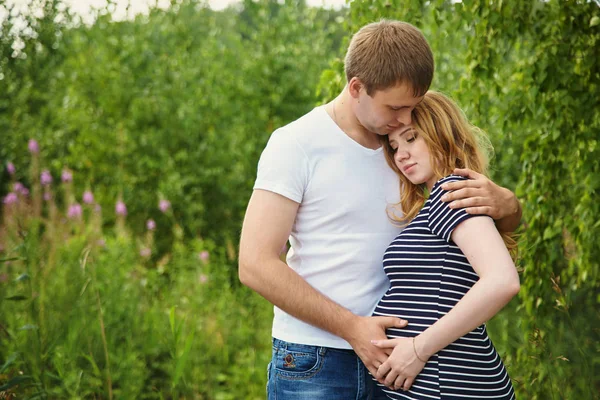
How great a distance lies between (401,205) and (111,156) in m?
5.30

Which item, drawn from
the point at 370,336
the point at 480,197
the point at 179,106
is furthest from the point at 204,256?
the point at 480,197

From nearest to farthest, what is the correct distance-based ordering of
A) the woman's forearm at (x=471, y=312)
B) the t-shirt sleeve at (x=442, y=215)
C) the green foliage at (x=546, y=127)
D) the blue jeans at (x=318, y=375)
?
the woman's forearm at (x=471, y=312) < the t-shirt sleeve at (x=442, y=215) < the blue jeans at (x=318, y=375) < the green foliage at (x=546, y=127)

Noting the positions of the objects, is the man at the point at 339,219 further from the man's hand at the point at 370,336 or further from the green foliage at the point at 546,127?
the green foliage at the point at 546,127

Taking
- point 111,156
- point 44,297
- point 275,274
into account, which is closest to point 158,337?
point 44,297

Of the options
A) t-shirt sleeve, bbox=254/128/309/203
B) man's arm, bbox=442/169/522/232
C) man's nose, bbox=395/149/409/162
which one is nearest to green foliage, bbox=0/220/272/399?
t-shirt sleeve, bbox=254/128/309/203

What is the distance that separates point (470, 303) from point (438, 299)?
152mm

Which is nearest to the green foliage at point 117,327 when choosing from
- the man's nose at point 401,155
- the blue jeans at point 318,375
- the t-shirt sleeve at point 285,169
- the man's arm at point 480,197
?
the blue jeans at point 318,375

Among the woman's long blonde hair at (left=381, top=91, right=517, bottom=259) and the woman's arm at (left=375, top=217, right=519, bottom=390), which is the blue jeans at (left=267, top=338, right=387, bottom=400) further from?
the woman's long blonde hair at (left=381, top=91, right=517, bottom=259)

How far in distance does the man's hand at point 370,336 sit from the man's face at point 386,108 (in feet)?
1.77

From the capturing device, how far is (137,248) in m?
5.89

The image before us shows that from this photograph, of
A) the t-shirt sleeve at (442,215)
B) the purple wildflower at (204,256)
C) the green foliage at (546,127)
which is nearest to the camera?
the t-shirt sleeve at (442,215)

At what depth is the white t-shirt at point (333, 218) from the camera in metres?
1.94

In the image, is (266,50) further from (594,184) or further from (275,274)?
(275,274)

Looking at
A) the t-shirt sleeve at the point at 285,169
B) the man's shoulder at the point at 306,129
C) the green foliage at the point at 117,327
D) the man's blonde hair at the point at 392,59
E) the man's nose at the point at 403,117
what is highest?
the man's blonde hair at the point at 392,59
